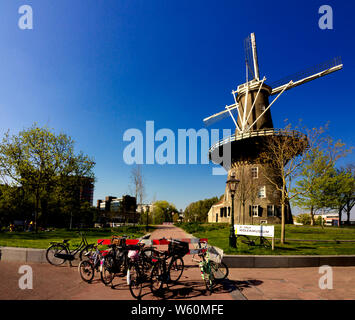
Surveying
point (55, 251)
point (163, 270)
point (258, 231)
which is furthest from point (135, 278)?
point (258, 231)

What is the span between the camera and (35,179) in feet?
71.9

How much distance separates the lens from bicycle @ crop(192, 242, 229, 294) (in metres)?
5.75

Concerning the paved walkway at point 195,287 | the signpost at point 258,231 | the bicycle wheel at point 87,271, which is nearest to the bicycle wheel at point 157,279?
the paved walkway at point 195,287

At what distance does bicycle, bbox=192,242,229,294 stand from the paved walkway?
233 millimetres

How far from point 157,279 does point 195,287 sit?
1193 millimetres

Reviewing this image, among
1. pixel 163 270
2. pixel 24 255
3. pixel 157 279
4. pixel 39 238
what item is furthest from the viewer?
pixel 39 238

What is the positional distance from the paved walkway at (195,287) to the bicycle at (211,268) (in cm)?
23

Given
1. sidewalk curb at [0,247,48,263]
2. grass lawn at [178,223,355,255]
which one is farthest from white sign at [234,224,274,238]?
sidewalk curb at [0,247,48,263]

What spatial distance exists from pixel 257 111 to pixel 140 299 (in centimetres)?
3199

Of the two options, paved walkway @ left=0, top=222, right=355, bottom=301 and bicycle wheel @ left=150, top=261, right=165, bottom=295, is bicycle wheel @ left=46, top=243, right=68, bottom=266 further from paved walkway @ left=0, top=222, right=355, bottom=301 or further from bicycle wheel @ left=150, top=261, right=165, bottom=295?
bicycle wheel @ left=150, top=261, right=165, bottom=295

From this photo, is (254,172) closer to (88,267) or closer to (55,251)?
(55,251)

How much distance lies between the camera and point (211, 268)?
611 centimetres
